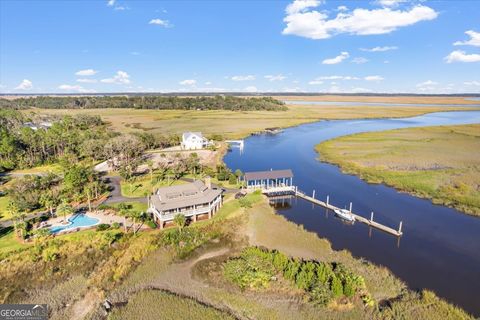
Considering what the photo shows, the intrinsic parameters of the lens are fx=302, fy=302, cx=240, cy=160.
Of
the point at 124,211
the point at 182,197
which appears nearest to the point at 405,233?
the point at 182,197

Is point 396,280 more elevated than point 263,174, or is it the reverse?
point 263,174

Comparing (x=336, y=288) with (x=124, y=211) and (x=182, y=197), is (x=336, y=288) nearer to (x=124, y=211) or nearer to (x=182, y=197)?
(x=182, y=197)

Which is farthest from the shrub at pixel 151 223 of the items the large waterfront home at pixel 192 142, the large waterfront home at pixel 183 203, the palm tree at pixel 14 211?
the large waterfront home at pixel 192 142

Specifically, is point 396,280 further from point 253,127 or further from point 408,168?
point 253,127

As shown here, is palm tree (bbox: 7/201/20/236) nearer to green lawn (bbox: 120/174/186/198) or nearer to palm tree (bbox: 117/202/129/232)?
Result: palm tree (bbox: 117/202/129/232)

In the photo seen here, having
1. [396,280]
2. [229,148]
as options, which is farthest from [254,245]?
[229,148]

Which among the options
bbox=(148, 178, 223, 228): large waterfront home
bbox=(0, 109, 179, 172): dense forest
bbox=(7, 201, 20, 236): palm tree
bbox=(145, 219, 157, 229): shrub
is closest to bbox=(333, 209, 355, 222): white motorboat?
bbox=(148, 178, 223, 228): large waterfront home

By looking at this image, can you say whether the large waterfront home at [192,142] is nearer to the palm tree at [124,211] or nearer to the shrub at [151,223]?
the palm tree at [124,211]
